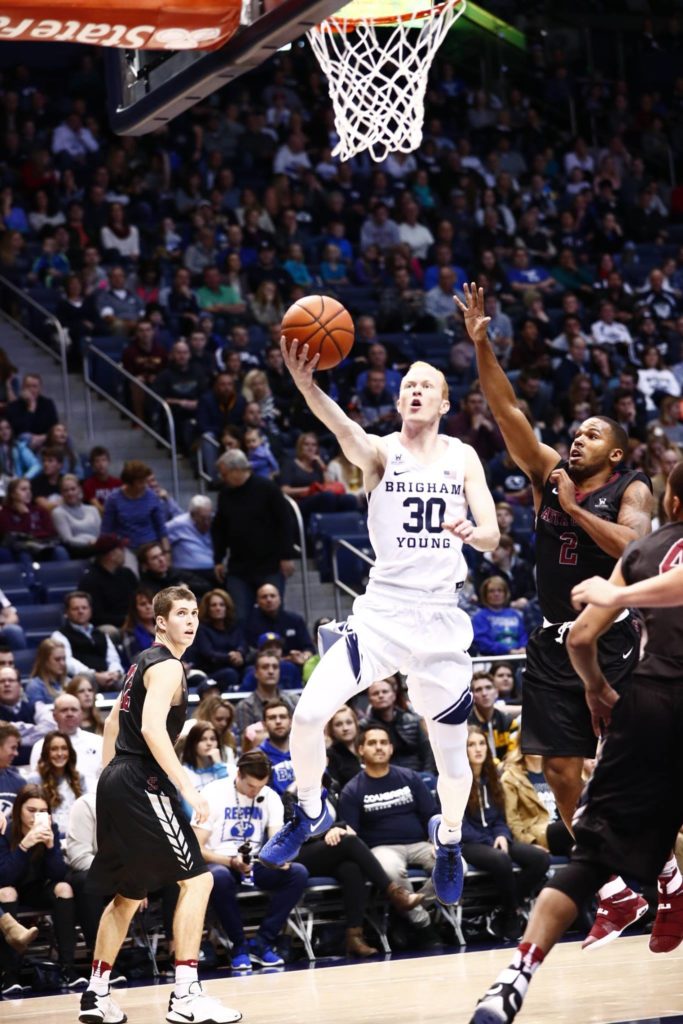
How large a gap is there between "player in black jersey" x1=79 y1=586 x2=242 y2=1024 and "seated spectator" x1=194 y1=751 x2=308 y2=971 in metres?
2.25

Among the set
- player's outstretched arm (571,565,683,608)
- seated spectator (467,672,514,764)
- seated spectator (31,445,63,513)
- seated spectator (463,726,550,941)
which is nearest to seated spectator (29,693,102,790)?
seated spectator (463,726,550,941)

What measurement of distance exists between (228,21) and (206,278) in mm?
9552

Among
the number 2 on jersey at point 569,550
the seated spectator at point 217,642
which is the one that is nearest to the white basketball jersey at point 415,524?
the number 2 on jersey at point 569,550

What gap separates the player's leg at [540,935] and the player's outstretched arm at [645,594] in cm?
105

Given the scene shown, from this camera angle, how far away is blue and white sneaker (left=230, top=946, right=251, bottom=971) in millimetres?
10078

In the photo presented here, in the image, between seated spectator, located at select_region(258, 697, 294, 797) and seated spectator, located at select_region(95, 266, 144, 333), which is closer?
seated spectator, located at select_region(258, 697, 294, 797)

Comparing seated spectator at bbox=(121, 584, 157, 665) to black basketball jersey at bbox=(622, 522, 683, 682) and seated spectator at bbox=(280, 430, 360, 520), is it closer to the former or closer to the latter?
seated spectator at bbox=(280, 430, 360, 520)

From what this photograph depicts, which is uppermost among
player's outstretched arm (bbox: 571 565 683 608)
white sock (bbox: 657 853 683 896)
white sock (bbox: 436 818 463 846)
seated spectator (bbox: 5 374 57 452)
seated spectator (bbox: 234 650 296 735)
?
seated spectator (bbox: 5 374 57 452)

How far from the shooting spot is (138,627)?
12.6 meters

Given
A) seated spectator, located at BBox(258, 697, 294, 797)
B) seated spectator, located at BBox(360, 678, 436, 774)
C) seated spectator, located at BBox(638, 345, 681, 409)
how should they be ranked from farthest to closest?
seated spectator, located at BBox(638, 345, 681, 409) → seated spectator, located at BBox(360, 678, 436, 774) → seated spectator, located at BBox(258, 697, 294, 797)

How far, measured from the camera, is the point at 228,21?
7.79 m

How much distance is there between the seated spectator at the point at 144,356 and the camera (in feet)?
52.1

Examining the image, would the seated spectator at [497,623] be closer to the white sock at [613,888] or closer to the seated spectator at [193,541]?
the seated spectator at [193,541]

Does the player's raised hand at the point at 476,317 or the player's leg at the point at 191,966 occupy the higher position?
the player's raised hand at the point at 476,317
